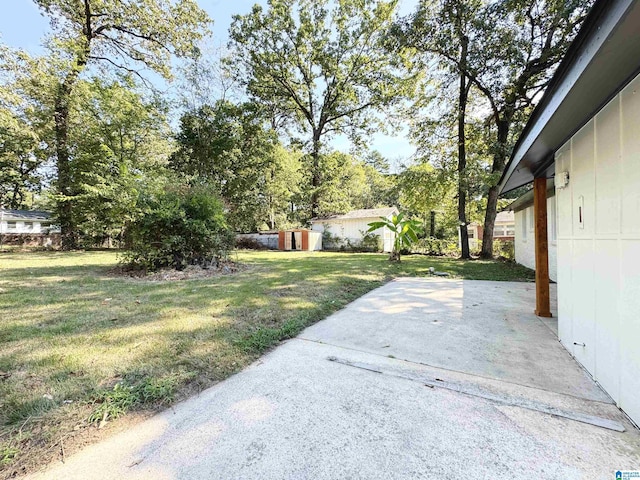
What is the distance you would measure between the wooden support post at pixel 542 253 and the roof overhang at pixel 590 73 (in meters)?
1.33

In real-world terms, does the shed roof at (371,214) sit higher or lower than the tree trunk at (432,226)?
higher

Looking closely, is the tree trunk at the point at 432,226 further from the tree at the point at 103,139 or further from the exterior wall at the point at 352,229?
the tree at the point at 103,139

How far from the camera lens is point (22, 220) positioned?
28.0m

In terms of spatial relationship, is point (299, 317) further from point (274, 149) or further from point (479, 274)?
point (274, 149)

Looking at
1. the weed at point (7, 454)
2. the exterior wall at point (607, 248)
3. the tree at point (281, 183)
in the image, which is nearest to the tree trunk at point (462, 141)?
the exterior wall at point (607, 248)

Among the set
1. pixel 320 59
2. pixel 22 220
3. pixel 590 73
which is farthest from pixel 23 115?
pixel 590 73

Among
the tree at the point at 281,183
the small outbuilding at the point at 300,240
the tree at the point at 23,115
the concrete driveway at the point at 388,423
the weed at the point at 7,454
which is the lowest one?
the concrete driveway at the point at 388,423

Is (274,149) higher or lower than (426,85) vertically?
lower

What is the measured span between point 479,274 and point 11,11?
2281 centimetres

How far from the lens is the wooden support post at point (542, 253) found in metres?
4.46

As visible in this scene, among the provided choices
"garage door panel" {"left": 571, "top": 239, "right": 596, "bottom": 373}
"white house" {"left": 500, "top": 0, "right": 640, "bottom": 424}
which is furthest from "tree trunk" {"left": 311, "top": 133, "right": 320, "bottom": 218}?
"garage door panel" {"left": 571, "top": 239, "right": 596, "bottom": 373}

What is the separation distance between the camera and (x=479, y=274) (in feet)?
29.0

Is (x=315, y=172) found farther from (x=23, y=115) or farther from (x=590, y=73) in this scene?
(x=590, y=73)

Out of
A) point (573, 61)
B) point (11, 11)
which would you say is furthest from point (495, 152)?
point (11, 11)
